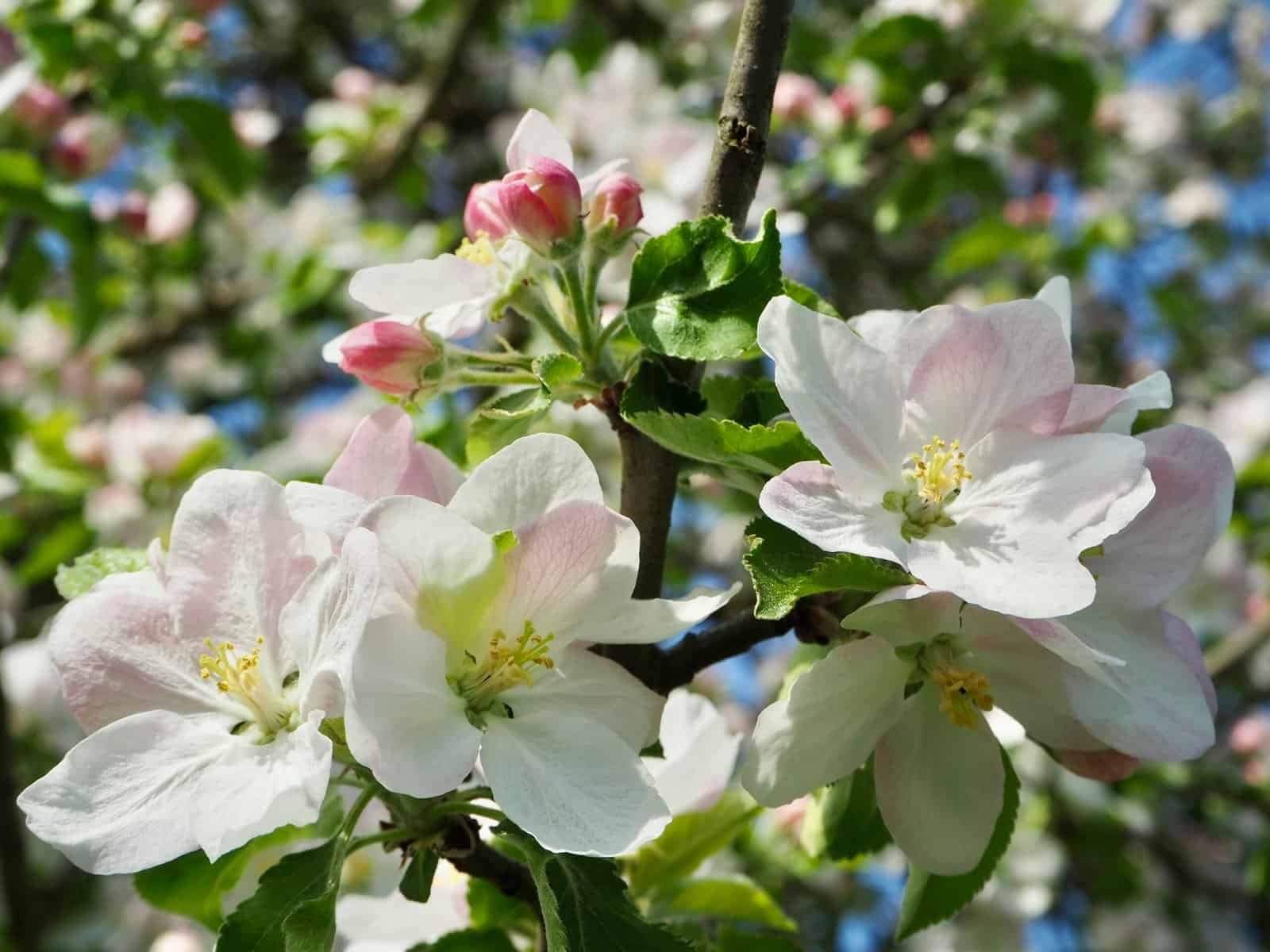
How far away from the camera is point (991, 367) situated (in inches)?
32.7

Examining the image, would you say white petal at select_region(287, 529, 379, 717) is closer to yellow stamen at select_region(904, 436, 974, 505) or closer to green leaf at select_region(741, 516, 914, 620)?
green leaf at select_region(741, 516, 914, 620)

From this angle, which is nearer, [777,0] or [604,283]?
[777,0]

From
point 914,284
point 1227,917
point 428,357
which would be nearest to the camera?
point 428,357

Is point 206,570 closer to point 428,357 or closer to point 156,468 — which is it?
point 428,357

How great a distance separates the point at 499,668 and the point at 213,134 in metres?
2.02

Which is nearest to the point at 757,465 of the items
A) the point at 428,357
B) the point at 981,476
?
the point at 981,476

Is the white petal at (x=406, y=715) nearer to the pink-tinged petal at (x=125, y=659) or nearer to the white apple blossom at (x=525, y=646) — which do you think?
the white apple blossom at (x=525, y=646)

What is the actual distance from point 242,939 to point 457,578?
0.87ft

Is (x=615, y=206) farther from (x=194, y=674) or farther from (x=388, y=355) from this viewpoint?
(x=194, y=674)

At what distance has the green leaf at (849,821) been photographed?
98 centimetres

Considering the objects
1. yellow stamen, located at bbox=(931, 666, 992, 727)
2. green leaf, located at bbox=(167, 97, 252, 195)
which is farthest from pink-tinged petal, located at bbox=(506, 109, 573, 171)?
green leaf, located at bbox=(167, 97, 252, 195)

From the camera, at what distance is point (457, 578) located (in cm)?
77

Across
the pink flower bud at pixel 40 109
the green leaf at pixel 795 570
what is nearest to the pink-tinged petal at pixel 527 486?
the green leaf at pixel 795 570

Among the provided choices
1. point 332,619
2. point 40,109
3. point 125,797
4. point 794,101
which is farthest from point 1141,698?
point 40,109
